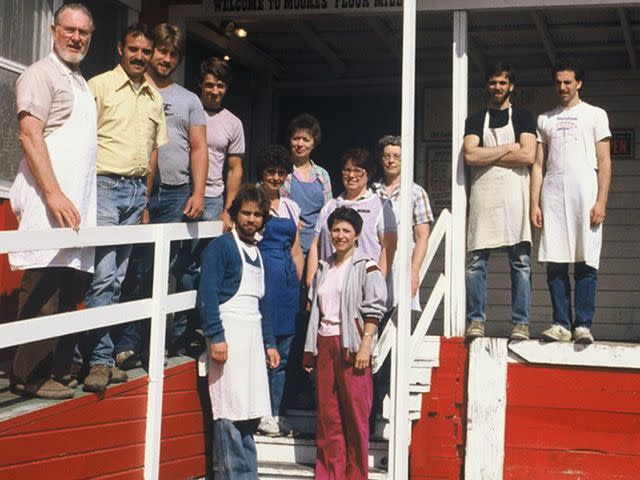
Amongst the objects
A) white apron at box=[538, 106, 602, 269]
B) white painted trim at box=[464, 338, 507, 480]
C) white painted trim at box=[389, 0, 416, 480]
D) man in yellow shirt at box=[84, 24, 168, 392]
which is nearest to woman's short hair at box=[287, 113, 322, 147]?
white painted trim at box=[389, 0, 416, 480]

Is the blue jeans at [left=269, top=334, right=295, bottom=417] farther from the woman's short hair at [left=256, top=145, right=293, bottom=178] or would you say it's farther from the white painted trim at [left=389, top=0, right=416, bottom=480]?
the woman's short hair at [left=256, top=145, right=293, bottom=178]

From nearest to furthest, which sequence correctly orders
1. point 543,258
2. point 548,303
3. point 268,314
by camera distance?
1. point 268,314
2. point 543,258
3. point 548,303

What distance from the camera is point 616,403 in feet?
25.6

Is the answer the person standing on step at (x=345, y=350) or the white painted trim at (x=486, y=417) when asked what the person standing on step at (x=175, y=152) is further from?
the white painted trim at (x=486, y=417)

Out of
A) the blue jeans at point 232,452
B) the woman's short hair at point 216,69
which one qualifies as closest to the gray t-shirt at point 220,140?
the woman's short hair at point 216,69

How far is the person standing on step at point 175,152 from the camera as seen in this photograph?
705 centimetres

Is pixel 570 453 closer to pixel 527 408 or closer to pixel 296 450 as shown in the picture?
pixel 527 408

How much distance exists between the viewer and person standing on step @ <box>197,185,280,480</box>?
680 centimetres

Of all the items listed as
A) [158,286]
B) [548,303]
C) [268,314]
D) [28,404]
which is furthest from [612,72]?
[28,404]

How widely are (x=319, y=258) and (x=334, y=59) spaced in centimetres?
413

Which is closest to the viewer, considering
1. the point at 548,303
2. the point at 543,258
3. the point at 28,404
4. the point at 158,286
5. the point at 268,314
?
the point at 28,404

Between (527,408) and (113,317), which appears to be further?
(527,408)

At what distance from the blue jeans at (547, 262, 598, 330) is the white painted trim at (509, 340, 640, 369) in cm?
17

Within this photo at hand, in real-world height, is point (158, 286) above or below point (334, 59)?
below
